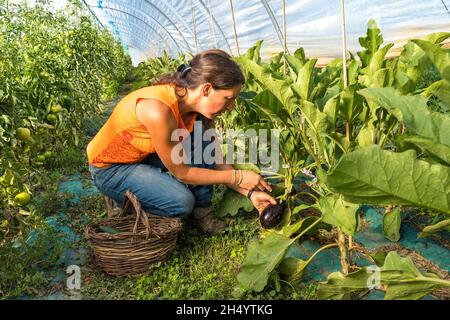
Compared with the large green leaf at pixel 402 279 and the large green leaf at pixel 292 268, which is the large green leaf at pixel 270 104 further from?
the large green leaf at pixel 402 279

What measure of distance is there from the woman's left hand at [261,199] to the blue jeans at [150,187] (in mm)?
327

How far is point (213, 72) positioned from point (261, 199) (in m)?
0.67

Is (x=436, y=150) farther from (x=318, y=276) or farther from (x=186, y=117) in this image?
(x=186, y=117)

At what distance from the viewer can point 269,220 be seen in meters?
2.23

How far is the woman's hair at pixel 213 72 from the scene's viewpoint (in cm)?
205

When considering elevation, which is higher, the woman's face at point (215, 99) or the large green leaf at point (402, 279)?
the woman's face at point (215, 99)

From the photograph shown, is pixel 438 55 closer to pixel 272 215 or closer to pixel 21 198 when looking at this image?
pixel 272 215

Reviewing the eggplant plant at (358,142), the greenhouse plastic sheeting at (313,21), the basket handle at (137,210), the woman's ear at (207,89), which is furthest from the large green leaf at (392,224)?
the greenhouse plastic sheeting at (313,21)

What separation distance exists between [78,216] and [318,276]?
154 centimetres

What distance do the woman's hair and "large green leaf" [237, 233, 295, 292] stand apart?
70 centimetres

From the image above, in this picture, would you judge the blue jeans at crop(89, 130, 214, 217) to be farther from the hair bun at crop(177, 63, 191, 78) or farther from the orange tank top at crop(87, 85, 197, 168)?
the hair bun at crop(177, 63, 191, 78)

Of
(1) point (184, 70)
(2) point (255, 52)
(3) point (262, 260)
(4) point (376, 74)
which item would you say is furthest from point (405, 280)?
(2) point (255, 52)

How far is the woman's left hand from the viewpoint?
2.28 m
